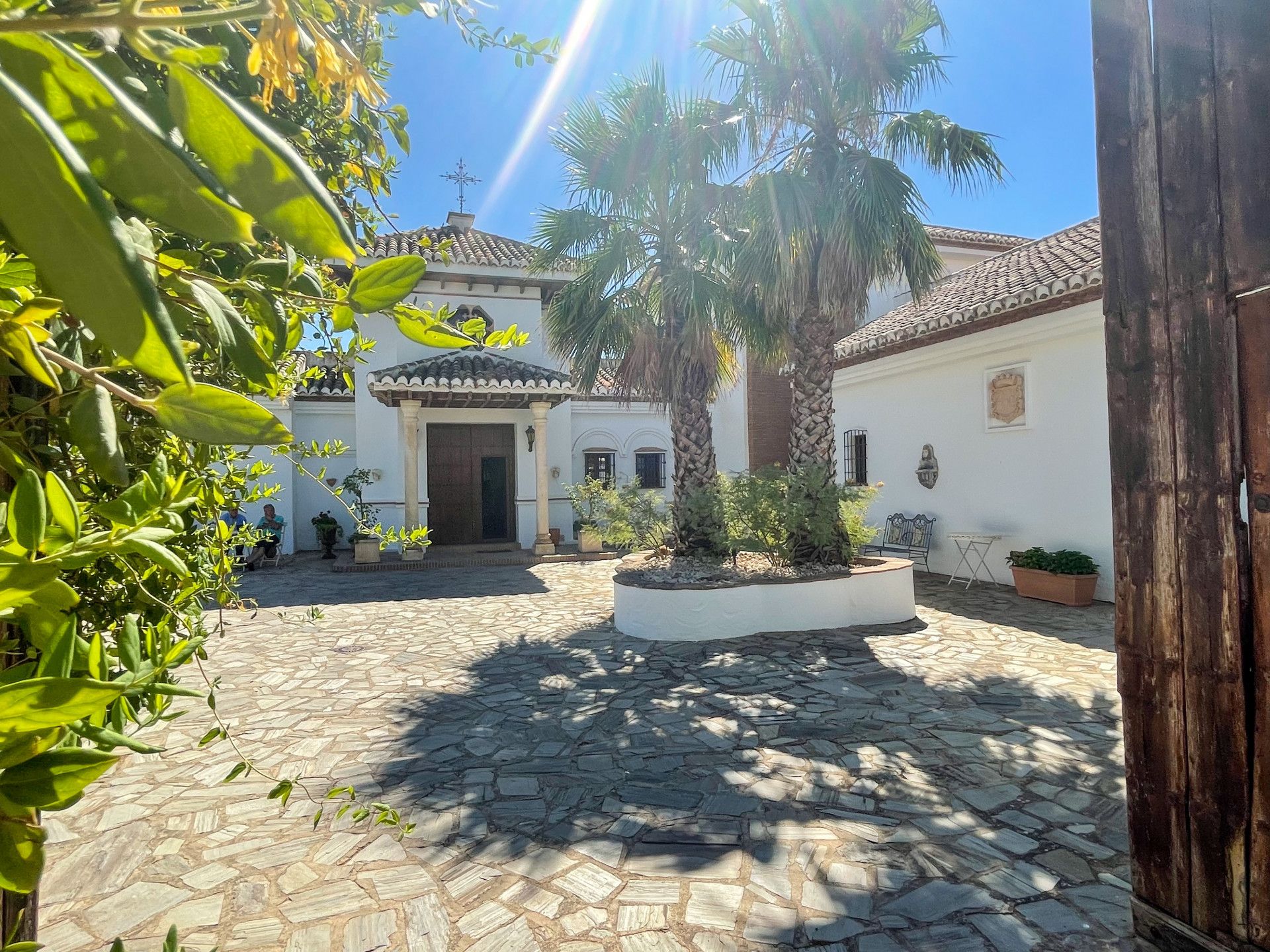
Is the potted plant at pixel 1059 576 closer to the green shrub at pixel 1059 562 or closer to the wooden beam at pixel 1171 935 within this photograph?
the green shrub at pixel 1059 562

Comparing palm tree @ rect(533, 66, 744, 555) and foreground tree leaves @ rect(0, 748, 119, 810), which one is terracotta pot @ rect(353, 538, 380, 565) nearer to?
palm tree @ rect(533, 66, 744, 555)

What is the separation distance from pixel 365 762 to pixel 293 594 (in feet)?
22.6

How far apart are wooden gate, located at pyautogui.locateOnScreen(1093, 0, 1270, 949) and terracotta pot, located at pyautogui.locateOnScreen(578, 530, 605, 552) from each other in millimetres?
12516

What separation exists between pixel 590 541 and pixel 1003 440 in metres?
8.18

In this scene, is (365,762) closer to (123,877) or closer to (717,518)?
(123,877)

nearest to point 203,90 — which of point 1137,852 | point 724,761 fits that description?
point 1137,852

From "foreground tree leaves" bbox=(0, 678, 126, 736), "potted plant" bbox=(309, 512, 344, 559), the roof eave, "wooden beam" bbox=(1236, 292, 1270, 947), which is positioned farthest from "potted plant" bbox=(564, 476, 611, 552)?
"foreground tree leaves" bbox=(0, 678, 126, 736)

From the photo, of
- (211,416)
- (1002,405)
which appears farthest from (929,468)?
(211,416)

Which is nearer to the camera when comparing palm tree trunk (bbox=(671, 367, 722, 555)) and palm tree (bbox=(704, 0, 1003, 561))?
palm tree (bbox=(704, 0, 1003, 561))

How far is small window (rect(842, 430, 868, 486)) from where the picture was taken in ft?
44.0

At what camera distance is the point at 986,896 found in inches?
108

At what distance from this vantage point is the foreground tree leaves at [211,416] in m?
0.52

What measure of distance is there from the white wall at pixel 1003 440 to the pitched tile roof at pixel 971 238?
962 centimetres

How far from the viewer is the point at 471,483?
1577 cm
